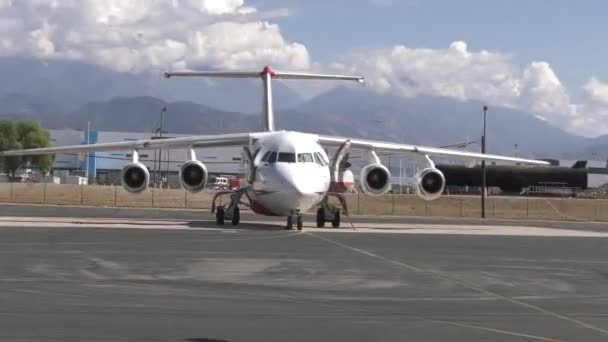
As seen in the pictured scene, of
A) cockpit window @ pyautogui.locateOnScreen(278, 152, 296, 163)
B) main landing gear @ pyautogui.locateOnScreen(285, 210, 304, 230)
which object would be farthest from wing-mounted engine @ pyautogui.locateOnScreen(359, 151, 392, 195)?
cockpit window @ pyautogui.locateOnScreen(278, 152, 296, 163)

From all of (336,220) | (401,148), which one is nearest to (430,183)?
(401,148)

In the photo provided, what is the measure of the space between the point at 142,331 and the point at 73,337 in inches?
31.7

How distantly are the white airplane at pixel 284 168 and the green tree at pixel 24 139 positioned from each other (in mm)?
84751

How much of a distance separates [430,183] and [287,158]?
711 centimetres

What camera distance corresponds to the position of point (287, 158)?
29.8 meters

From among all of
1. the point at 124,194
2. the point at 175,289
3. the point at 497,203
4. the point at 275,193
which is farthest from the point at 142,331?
the point at 497,203

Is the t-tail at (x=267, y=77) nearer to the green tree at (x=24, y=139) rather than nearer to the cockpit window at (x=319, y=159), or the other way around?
the cockpit window at (x=319, y=159)

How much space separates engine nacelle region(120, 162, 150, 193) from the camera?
3303 centimetres

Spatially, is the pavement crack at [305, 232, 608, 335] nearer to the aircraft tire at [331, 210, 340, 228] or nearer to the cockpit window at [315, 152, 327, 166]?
the cockpit window at [315, 152, 327, 166]

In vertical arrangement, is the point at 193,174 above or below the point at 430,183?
above

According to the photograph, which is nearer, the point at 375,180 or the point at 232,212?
the point at 232,212

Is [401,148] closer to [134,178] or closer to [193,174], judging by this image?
[193,174]

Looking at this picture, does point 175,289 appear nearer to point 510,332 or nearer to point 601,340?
point 510,332

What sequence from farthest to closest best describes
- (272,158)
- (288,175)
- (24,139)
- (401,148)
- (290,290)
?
1. (24,139)
2. (401,148)
3. (272,158)
4. (288,175)
5. (290,290)
